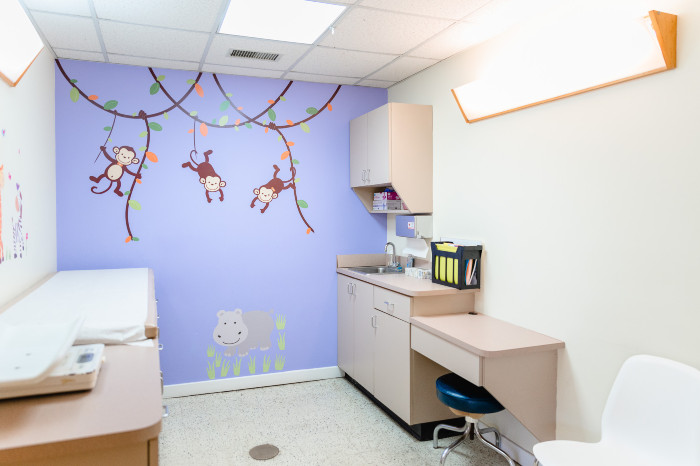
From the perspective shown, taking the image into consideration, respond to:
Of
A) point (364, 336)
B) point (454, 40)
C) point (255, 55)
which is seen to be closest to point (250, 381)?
point (364, 336)

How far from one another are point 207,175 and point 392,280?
1.68 meters

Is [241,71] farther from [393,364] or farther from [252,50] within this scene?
[393,364]

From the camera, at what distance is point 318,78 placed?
4188mm

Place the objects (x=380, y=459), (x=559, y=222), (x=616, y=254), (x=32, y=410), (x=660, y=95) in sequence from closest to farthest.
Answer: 1. (x=32, y=410)
2. (x=660, y=95)
3. (x=616, y=254)
4. (x=559, y=222)
5. (x=380, y=459)

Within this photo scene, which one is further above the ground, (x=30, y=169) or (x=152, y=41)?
(x=152, y=41)

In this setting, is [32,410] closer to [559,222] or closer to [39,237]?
[39,237]

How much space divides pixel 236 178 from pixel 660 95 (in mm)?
2976

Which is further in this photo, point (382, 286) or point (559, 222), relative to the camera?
point (382, 286)

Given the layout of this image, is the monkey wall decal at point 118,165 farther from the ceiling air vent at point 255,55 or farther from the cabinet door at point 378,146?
the cabinet door at point 378,146

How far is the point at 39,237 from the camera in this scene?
3184 mm

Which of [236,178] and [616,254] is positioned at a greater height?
[236,178]

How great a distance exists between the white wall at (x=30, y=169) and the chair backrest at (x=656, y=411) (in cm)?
283

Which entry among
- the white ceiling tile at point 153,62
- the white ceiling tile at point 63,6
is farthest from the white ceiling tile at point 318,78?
the white ceiling tile at point 63,6

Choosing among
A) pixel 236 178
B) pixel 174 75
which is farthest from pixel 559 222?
pixel 174 75
